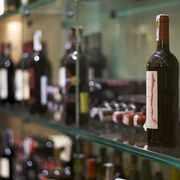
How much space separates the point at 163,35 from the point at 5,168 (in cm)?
138

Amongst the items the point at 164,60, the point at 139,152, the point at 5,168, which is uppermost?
the point at 164,60

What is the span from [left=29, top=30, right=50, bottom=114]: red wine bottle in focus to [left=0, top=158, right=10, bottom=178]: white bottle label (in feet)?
1.37

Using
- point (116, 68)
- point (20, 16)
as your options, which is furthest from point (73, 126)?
point (20, 16)

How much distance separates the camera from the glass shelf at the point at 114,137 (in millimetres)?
1082

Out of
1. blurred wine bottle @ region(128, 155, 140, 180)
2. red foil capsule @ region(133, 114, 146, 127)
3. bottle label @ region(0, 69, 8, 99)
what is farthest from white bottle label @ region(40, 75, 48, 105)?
red foil capsule @ region(133, 114, 146, 127)

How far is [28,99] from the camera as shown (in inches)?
82.1

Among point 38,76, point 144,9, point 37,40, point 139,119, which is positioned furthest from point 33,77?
point 139,119

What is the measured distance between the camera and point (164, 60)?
3.76 ft

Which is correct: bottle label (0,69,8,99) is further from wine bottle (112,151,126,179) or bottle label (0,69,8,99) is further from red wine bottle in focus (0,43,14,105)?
wine bottle (112,151,126,179)


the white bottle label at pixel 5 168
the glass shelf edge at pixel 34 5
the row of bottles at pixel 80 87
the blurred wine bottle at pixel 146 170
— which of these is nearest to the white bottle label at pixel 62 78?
the row of bottles at pixel 80 87

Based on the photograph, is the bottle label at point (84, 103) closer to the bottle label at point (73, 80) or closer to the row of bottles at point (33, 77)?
the bottle label at point (73, 80)

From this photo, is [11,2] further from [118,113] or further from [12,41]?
[118,113]

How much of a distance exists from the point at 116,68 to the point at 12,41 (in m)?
0.83

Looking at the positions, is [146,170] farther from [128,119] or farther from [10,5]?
[10,5]
